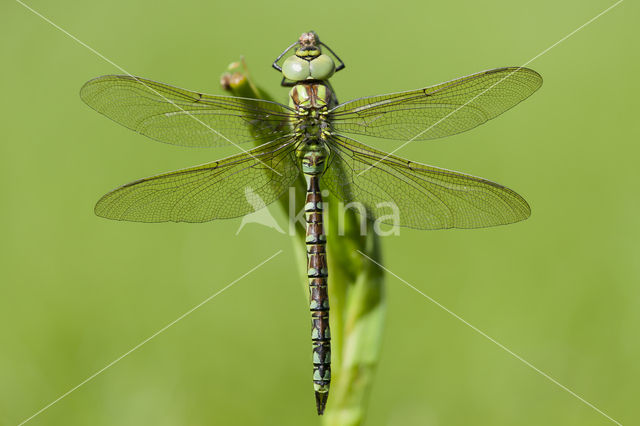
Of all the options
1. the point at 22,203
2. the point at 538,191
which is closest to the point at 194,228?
the point at 22,203

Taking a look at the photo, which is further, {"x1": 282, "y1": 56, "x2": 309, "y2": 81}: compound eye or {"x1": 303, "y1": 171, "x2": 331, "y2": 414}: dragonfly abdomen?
{"x1": 282, "y1": 56, "x2": 309, "y2": 81}: compound eye

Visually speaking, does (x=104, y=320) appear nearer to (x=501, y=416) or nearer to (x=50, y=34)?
(x=501, y=416)

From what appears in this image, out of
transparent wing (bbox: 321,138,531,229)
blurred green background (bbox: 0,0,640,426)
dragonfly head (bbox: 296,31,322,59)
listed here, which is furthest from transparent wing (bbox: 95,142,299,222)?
blurred green background (bbox: 0,0,640,426)

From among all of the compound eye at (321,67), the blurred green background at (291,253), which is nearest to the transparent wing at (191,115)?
the compound eye at (321,67)

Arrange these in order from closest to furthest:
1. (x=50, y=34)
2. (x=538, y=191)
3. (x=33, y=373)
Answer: (x=33, y=373)
(x=538, y=191)
(x=50, y=34)

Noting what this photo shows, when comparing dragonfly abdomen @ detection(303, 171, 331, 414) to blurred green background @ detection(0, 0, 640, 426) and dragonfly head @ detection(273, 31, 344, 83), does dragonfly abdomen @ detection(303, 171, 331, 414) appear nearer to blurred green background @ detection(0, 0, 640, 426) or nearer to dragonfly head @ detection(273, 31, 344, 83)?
dragonfly head @ detection(273, 31, 344, 83)

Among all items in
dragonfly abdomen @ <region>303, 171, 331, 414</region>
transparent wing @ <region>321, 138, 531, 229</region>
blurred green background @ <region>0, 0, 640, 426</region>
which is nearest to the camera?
dragonfly abdomen @ <region>303, 171, 331, 414</region>
